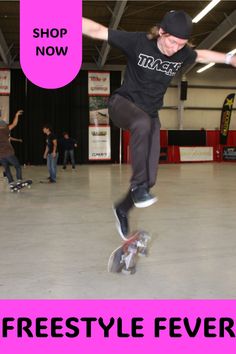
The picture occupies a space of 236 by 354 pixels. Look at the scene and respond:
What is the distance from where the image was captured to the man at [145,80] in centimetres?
262

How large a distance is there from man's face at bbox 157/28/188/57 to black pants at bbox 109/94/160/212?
0.41 m

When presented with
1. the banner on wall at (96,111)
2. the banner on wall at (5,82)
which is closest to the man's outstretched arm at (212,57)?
the banner on wall at (96,111)

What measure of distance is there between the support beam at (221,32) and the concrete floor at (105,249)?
9.39 meters

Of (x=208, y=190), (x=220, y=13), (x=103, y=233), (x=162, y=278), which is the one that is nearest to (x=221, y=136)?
(x=220, y=13)

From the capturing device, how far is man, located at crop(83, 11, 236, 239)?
8.59ft

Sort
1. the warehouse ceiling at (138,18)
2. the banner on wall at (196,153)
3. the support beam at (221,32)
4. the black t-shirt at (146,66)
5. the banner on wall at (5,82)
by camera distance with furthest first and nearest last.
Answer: the banner on wall at (196,153) < the banner on wall at (5,82) < the support beam at (221,32) < the warehouse ceiling at (138,18) < the black t-shirt at (146,66)

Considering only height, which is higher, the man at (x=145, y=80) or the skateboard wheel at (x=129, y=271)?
the man at (x=145, y=80)

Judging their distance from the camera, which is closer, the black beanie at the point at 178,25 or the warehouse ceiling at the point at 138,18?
the black beanie at the point at 178,25

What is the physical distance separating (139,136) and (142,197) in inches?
16.3

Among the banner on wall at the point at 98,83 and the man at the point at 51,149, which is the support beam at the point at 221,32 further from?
the man at the point at 51,149

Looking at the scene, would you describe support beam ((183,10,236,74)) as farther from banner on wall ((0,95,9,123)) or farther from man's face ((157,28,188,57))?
man's face ((157,28,188,57))

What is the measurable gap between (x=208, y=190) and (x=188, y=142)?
12593 millimetres

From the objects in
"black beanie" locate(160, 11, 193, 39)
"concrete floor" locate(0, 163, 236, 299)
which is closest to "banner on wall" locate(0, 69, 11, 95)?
"concrete floor" locate(0, 163, 236, 299)

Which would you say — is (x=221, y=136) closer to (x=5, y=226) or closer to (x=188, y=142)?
(x=188, y=142)
